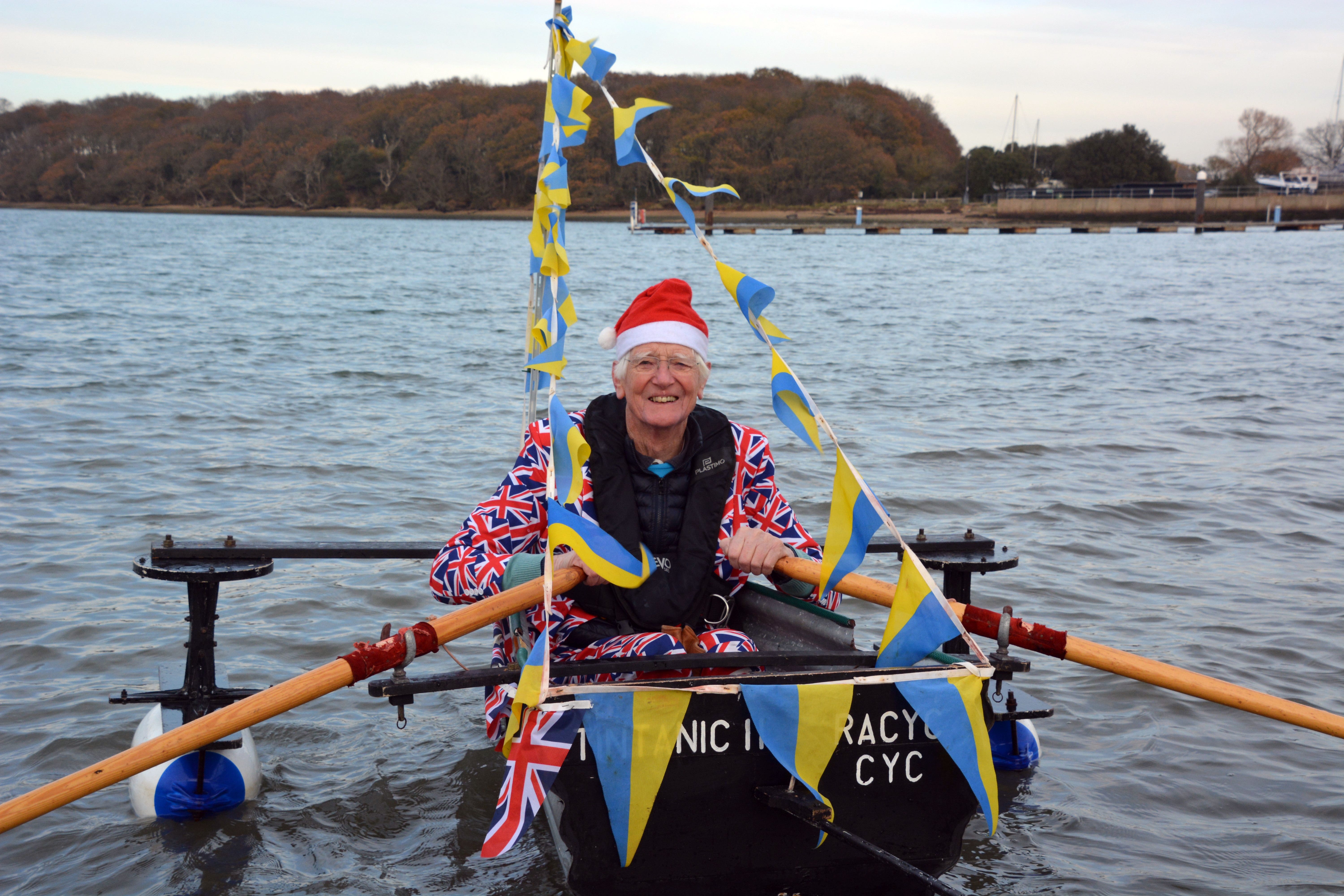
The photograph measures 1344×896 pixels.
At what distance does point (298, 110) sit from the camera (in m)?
138

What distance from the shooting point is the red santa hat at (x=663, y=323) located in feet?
12.2

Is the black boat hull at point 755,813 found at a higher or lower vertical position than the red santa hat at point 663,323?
lower

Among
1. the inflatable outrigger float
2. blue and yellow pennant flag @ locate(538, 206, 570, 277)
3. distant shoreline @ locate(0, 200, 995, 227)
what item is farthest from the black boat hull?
distant shoreline @ locate(0, 200, 995, 227)

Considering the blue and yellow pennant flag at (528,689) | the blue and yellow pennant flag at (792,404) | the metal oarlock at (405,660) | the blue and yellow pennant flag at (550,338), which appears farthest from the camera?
the blue and yellow pennant flag at (792,404)

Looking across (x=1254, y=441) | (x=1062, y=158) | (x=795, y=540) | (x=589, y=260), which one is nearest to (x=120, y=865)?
(x=795, y=540)

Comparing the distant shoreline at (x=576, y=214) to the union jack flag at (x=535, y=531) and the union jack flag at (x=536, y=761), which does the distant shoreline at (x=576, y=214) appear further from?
the union jack flag at (x=536, y=761)

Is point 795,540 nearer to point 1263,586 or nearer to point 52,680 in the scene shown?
point 52,680

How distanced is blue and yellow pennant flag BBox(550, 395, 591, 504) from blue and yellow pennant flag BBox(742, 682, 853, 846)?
2.36 ft

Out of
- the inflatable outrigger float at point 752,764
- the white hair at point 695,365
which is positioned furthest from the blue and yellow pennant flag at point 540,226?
the inflatable outrigger float at point 752,764

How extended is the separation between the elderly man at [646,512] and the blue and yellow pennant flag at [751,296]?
30 centimetres

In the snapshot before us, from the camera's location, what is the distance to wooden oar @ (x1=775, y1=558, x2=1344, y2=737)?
3246mm

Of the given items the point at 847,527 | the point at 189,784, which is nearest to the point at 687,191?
the point at 847,527

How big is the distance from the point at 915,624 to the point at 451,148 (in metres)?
118

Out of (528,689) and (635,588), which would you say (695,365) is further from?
(528,689)
